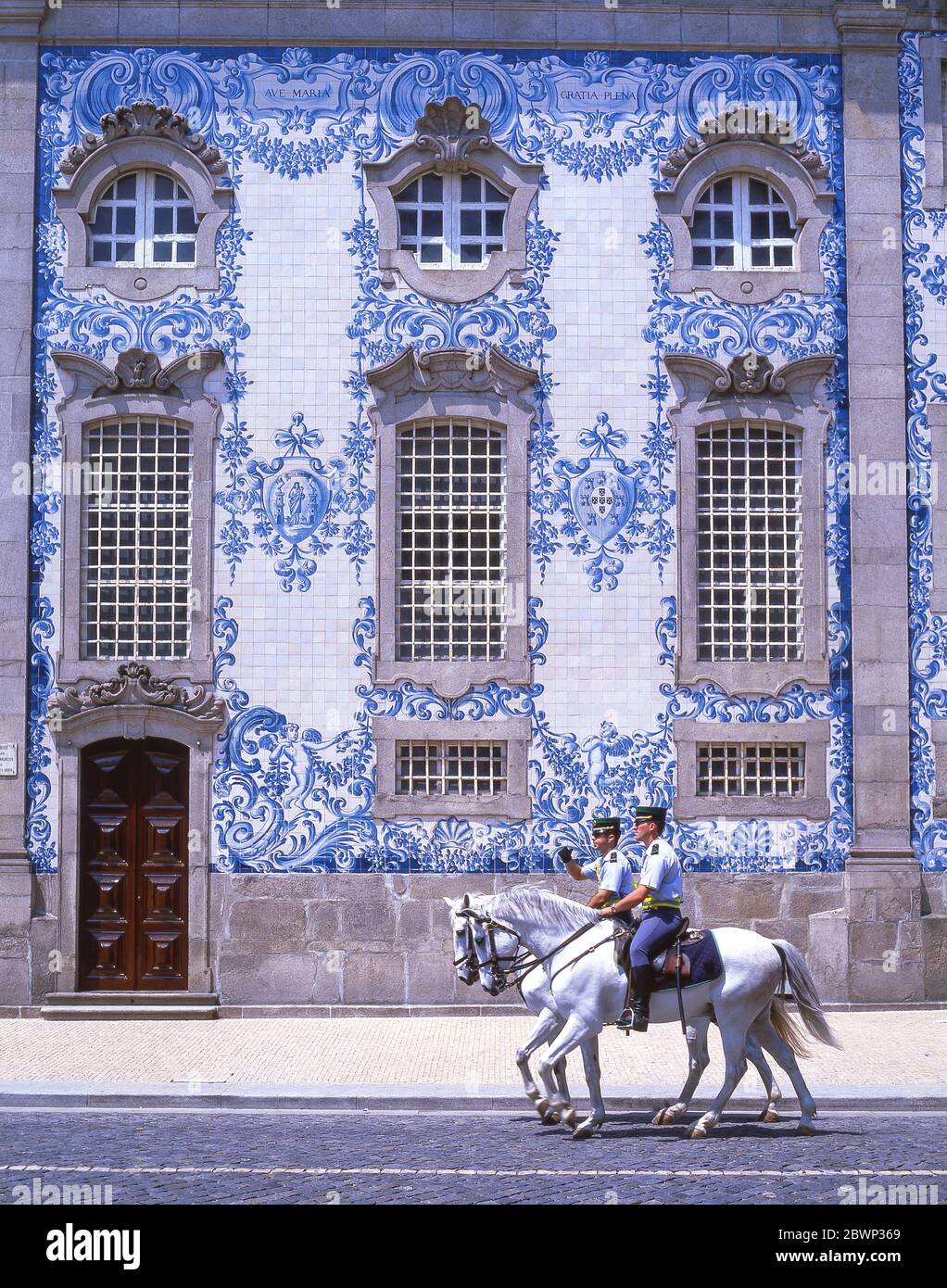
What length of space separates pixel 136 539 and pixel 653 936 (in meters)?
9.14

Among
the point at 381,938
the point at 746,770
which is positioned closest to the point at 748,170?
the point at 746,770

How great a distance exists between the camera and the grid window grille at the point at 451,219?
1972cm

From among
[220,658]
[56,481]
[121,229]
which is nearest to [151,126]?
[121,229]

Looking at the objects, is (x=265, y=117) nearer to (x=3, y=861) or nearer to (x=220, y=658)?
(x=220, y=658)

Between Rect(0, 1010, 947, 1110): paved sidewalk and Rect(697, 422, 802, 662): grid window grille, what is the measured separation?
407 centimetres

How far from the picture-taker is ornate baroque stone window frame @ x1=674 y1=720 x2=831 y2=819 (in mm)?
19156

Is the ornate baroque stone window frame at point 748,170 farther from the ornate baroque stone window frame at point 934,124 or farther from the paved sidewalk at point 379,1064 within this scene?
the paved sidewalk at point 379,1064

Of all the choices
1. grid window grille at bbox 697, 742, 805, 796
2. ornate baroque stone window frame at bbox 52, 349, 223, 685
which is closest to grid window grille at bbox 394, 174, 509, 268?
ornate baroque stone window frame at bbox 52, 349, 223, 685

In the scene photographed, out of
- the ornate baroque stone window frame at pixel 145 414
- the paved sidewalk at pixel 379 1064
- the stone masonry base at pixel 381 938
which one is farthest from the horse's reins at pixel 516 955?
the ornate baroque stone window frame at pixel 145 414

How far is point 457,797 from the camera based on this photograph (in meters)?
19.1

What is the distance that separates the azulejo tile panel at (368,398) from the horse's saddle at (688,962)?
21.8 ft

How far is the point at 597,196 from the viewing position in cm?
1969

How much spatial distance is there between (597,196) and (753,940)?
32.7 feet

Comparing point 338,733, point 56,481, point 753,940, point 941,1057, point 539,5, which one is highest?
point 539,5
